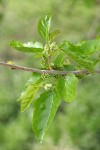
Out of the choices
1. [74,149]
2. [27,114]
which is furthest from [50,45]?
[27,114]

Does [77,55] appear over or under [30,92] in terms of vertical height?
over

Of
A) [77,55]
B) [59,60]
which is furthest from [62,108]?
[77,55]

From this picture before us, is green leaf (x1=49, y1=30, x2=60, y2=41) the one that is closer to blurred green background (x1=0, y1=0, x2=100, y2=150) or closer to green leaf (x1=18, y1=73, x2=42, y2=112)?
green leaf (x1=18, y1=73, x2=42, y2=112)

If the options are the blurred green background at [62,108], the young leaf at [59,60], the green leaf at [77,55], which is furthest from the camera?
the blurred green background at [62,108]

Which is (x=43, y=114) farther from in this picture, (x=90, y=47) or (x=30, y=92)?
(x=90, y=47)

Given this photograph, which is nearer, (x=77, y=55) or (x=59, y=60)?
(x=77, y=55)

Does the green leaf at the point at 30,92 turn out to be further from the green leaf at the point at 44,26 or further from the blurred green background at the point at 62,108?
the blurred green background at the point at 62,108

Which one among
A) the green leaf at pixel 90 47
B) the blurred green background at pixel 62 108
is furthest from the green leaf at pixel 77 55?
the blurred green background at pixel 62 108

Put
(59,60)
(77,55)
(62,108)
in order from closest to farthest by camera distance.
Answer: (77,55) < (59,60) < (62,108)
